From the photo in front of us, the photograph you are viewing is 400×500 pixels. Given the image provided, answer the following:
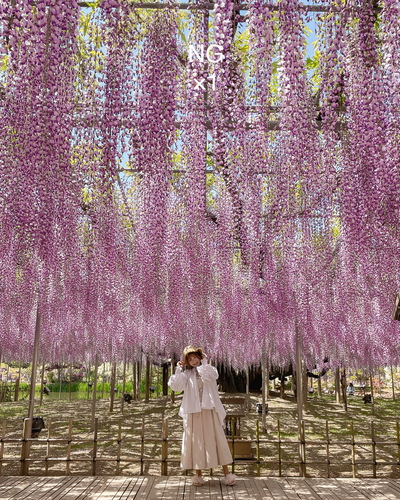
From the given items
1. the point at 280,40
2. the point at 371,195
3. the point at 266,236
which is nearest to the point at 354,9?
the point at 280,40

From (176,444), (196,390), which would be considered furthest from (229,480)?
(176,444)

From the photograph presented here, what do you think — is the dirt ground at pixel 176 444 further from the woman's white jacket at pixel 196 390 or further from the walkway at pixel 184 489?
the woman's white jacket at pixel 196 390

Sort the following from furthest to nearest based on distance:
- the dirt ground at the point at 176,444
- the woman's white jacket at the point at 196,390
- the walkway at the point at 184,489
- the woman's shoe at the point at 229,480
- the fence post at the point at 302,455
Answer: the dirt ground at the point at 176,444
the fence post at the point at 302,455
the woman's white jacket at the point at 196,390
the woman's shoe at the point at 229,480
the walkway at the point at 184,489

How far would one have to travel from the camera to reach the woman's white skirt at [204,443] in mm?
4363

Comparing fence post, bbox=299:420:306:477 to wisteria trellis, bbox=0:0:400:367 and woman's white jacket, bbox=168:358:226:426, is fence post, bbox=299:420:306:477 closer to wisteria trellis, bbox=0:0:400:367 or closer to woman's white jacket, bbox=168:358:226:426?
woman's white jacket, bbox=168:358:226:426

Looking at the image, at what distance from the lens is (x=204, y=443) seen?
4430 mm

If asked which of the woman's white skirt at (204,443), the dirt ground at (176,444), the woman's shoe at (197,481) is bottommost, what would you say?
the dirt ground at (176,444)

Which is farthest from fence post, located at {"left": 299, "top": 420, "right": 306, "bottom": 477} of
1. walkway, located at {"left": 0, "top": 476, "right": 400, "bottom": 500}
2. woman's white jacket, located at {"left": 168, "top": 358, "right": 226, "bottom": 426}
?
woman's white jacket, located at {"left": 168, "top": 358, "right": 226, "bottom": 426}

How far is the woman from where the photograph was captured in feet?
14.3

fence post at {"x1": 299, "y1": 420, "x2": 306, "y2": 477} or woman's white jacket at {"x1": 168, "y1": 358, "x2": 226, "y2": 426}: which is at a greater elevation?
woman's white jacket at {"x1": 168, "y1": 358, "x2": 226, "y2": 426}

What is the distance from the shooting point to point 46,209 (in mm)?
5629

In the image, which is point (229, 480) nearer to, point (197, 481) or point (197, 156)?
point (197, 481)

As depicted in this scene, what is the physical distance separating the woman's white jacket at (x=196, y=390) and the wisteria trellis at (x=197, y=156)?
1.97 metres

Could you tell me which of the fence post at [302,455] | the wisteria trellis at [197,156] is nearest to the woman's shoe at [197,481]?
the fence post at [302,455]
